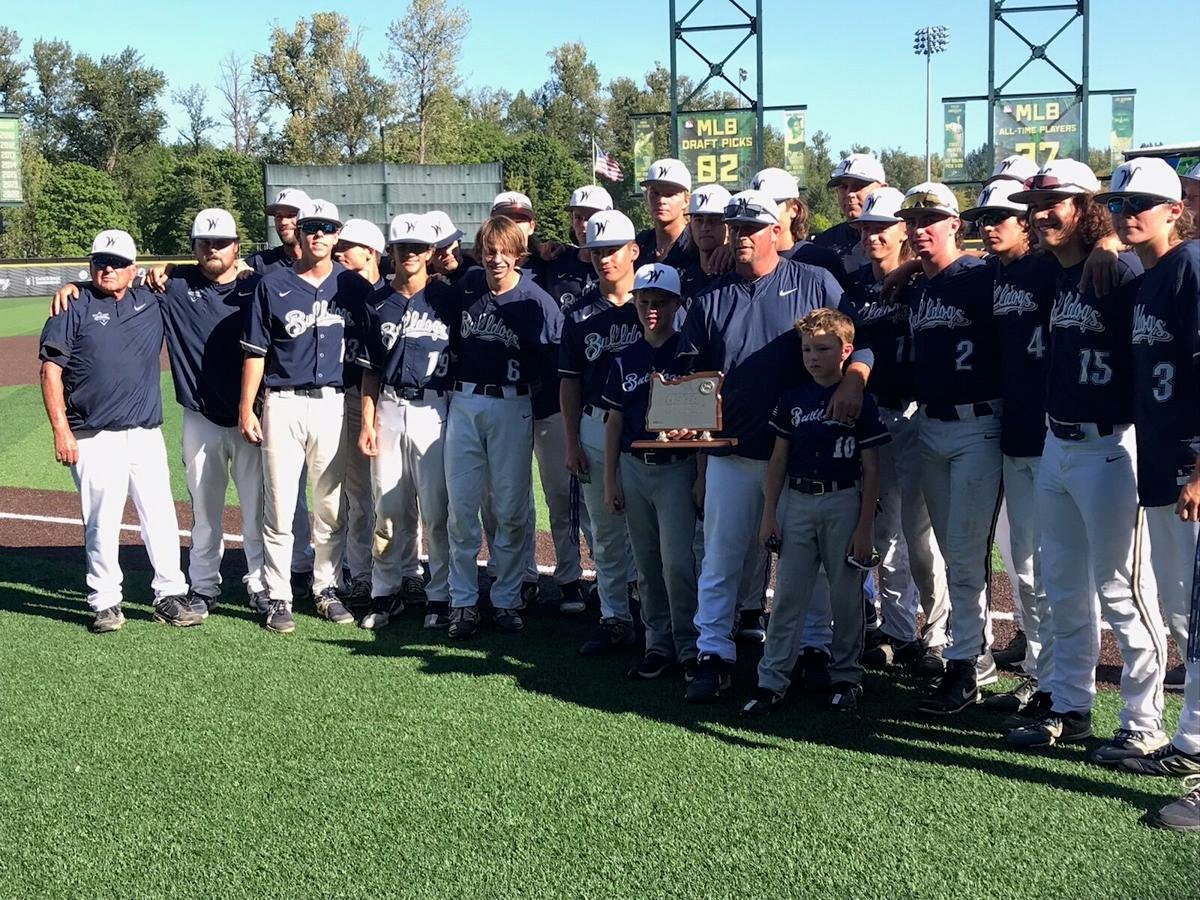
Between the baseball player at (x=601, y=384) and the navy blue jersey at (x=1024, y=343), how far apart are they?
1.67 m

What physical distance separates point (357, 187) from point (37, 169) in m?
32.3

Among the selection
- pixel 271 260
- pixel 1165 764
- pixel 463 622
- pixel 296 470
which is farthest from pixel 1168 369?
pixel 271 260

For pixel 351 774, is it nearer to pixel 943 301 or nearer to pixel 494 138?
pixel 943 301

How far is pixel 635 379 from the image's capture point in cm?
548

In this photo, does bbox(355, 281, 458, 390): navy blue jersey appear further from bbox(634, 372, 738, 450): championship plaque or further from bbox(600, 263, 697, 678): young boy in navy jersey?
bbox(634, 372, 738, 450): championship plaque

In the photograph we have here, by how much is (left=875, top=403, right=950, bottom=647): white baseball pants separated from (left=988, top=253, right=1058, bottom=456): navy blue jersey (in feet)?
1.76

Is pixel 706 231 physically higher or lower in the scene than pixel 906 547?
higher

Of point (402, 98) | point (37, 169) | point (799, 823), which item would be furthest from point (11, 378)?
point (37, 169)

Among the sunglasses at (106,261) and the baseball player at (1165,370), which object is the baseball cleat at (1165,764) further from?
the sunglasses at (106,261)

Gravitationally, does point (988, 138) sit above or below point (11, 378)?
above

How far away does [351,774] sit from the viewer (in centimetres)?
448

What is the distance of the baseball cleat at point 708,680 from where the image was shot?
5172 millimetres

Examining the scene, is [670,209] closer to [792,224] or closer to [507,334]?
[792,224]

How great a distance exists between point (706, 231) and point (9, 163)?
28.8m
